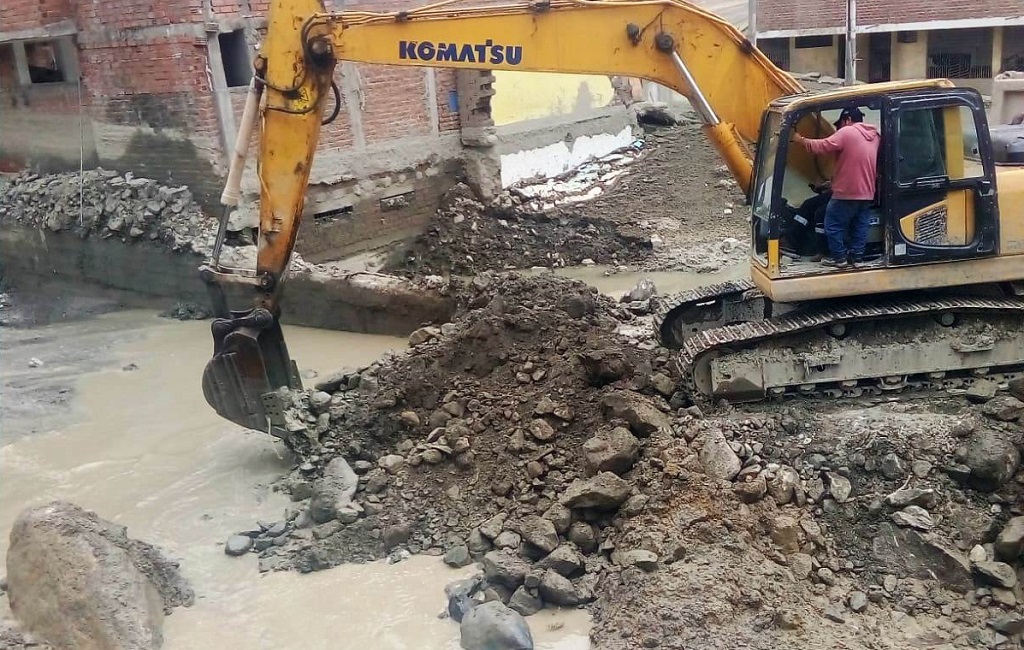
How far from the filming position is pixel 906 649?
4512 mm

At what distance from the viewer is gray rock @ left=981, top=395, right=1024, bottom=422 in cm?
568

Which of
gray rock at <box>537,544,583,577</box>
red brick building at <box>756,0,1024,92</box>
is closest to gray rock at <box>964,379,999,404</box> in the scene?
gray rock at <box>537,544,583,577</box>

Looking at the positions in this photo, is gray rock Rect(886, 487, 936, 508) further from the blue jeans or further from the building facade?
the building facade

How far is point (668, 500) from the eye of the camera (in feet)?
17.6

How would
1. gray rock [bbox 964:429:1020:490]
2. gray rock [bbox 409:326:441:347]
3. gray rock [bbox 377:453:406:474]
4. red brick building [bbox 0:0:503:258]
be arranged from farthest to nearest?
red brick building [bbox 0:0:503:258]
gray rock [bbox 409:326:441:347]
gray rock [bbox 377:453:406:474]
gray rock [bbox 964:429:1020:490]

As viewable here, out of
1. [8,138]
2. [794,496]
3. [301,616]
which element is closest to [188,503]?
[301,616]

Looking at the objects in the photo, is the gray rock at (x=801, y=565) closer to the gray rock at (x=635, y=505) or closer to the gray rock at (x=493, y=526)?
the gray rock at (x=635, y=505)

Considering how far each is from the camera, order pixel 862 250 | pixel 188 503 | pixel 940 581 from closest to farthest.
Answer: pixel 940 581 → pixel 862 250 → pixel 188 503

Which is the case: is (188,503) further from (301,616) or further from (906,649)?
(906,649)

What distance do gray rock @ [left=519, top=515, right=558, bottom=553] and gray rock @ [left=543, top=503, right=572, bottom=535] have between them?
3cm

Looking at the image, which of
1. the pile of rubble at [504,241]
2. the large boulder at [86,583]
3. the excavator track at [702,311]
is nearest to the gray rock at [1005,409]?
the excavator track at [702,311]

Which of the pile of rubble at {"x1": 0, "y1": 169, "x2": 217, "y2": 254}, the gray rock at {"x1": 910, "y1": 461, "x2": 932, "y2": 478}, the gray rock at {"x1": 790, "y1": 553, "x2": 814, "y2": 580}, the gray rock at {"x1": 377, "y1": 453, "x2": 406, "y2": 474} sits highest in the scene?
the pile of rubble at {"x1": 0, "y1": 169, "x2": 217, "y2": 254}

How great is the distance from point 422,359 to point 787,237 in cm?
287

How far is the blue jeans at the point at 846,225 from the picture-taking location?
5977mm
